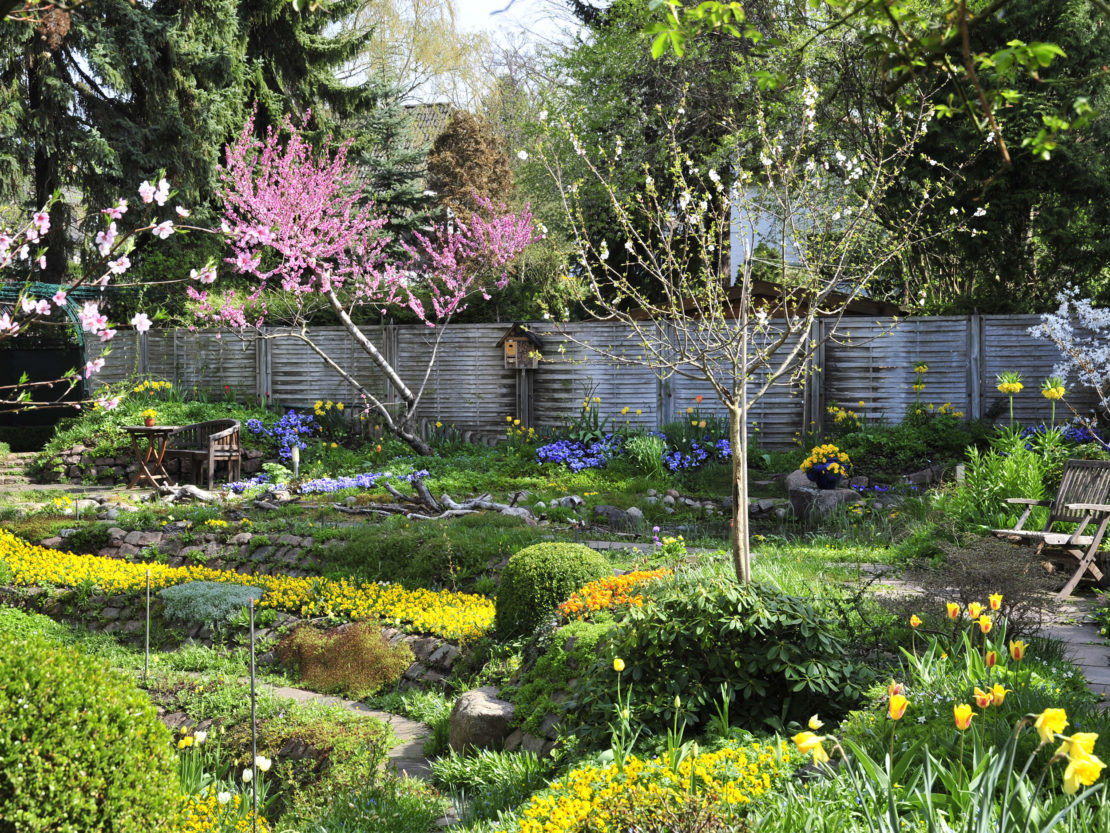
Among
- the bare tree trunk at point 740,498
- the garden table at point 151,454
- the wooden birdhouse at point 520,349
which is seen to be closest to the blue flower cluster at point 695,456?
the wooden birdhouse at point 520,349

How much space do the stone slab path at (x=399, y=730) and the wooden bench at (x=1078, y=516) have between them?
3.97 m

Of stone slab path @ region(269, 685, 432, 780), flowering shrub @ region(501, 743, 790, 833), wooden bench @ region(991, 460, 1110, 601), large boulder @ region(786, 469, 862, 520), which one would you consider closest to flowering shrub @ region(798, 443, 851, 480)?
large boulder @ region(786, 469, 862, 520)

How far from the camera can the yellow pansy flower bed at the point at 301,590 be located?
20.7 ft

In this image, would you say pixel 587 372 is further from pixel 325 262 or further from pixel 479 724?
pixel 479 724

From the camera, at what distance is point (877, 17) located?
1.96 m

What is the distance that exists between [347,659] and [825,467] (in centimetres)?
526

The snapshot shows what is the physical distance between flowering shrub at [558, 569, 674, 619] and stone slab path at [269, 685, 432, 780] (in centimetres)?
107

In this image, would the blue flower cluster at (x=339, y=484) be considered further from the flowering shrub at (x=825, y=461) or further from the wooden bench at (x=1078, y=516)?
the wooden bench at (x=1078, y=516)

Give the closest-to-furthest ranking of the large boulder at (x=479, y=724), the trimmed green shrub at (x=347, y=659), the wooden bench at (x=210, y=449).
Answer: the large boulder at (x=479, y=724) < the trimmed green shrub at (x=347, y=659) < the wooden bench at (x=210, y=449)

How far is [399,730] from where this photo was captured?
A: 509 cm

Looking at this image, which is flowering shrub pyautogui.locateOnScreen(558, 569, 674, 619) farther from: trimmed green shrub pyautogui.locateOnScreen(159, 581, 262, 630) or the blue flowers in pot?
the blue flowers in pot

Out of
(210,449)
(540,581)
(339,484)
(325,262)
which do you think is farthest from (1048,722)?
(325,262)

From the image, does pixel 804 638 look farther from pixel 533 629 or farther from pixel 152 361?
pixel 152 361

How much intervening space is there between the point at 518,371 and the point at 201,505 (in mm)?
4905
